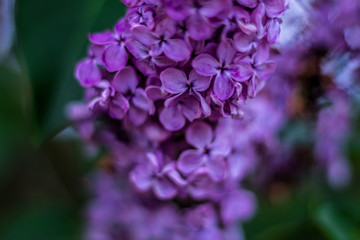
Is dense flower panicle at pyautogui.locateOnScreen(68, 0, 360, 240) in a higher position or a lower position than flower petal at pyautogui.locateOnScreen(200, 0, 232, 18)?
lower

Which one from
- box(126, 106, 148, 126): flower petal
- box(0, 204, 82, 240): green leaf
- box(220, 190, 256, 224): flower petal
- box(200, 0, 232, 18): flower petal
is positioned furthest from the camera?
box(0, 204, 82, 240): green leaf

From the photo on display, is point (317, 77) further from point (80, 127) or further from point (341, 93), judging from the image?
point (80, 127)

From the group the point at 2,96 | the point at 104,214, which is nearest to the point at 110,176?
the point at 104,214

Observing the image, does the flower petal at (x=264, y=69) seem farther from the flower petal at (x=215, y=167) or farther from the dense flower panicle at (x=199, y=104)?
the flower petal at (x=215, y=167)

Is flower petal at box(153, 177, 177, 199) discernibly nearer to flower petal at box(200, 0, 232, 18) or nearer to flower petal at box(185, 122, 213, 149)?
flower petal at box(185, 122, 213, 149)

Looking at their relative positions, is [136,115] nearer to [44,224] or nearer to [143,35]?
[143,35]

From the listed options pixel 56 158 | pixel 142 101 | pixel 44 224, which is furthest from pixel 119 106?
pixel 56 158

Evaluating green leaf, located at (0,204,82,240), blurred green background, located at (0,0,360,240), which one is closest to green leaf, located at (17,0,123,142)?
blurred green background, located at (0,0,360,240)
